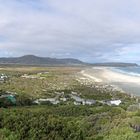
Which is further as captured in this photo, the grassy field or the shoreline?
the shoreline

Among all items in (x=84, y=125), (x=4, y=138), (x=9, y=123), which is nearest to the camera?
(x=4, y=138)

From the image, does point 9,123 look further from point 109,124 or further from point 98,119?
point 98,119

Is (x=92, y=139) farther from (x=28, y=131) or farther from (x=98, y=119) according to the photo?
(x=98, y=119)

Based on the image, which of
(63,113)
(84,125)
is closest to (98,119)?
(84,125)

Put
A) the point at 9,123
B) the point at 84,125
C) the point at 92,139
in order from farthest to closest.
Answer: the point at 84,125 < the point at 92,139 < the point at 9,123

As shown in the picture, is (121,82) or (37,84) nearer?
(37,84)

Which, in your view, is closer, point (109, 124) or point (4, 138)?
point (4, 138)

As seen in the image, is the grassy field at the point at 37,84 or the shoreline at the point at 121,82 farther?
the shoreline at the point at 121,82

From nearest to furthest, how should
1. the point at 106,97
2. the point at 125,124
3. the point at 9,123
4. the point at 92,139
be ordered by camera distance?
the point at 9,123 < the point at 92,139 < the point at 125,124 < the point at 106,97

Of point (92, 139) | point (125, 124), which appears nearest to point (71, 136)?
point (92, 139)
